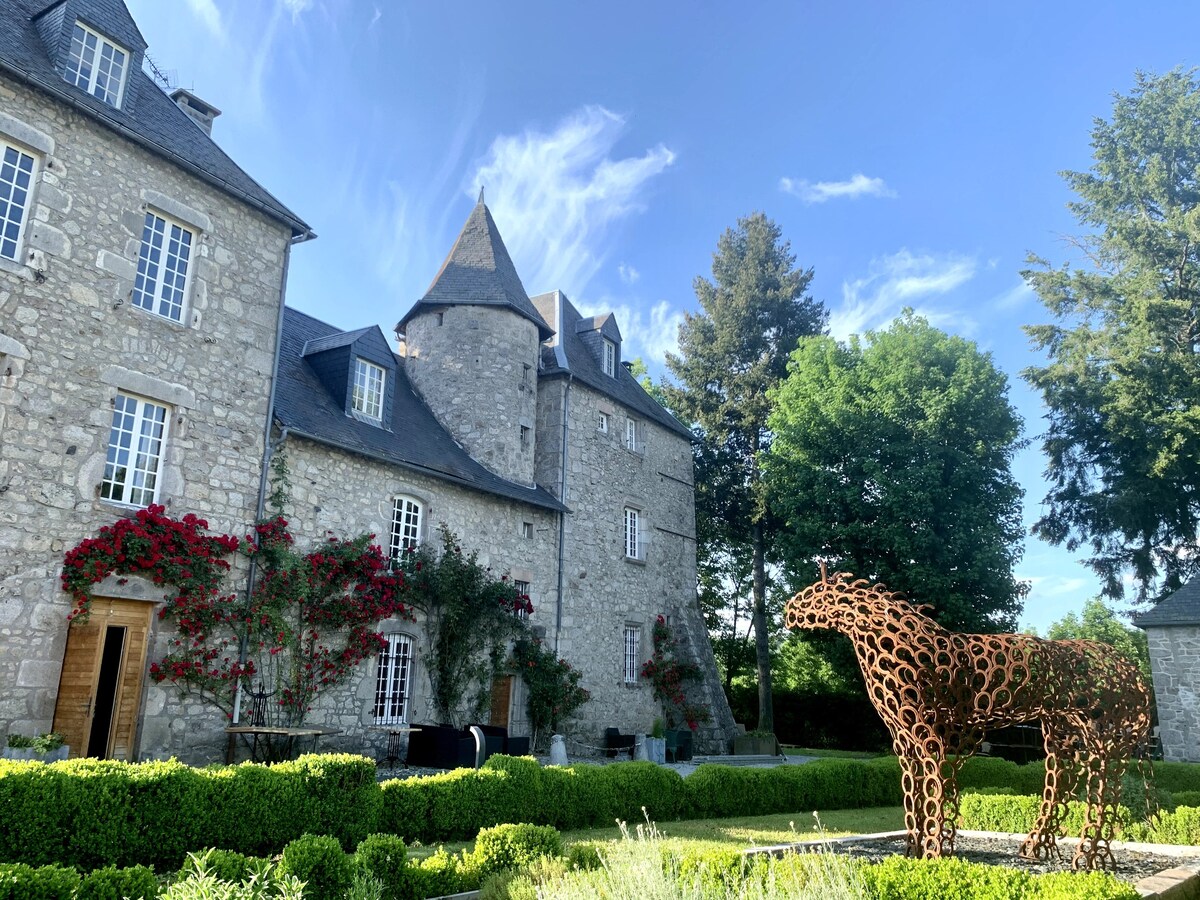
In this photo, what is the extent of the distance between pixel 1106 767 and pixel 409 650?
10505mm

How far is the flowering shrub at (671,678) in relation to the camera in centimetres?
2053

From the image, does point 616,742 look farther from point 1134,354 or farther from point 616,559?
point 1134,354

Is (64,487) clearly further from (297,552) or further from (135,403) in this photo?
(297,552)

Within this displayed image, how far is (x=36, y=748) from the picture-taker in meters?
8.74

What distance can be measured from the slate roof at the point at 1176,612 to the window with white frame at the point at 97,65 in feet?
72.8

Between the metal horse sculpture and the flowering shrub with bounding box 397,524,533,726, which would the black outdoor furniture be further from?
the metal horse sculpture

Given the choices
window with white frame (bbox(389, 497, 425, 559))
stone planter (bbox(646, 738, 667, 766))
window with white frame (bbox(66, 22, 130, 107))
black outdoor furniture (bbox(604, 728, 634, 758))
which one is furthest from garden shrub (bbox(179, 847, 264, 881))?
black outdoor furniture (bbox(604, 728, 634, 758))

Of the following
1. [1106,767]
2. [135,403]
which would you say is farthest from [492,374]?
[1106,767]

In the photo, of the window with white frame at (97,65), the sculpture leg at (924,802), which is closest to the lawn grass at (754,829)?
the sculpture leg at (924,802)

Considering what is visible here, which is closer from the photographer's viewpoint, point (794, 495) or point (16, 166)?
point (16, 166)

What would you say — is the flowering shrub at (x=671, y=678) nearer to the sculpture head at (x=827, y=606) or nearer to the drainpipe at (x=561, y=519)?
the drainpipe at (x=561, y=519)

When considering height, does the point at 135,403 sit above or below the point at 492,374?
below

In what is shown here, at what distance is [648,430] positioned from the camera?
22453 mm

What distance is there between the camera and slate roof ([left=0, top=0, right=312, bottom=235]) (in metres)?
10.4
